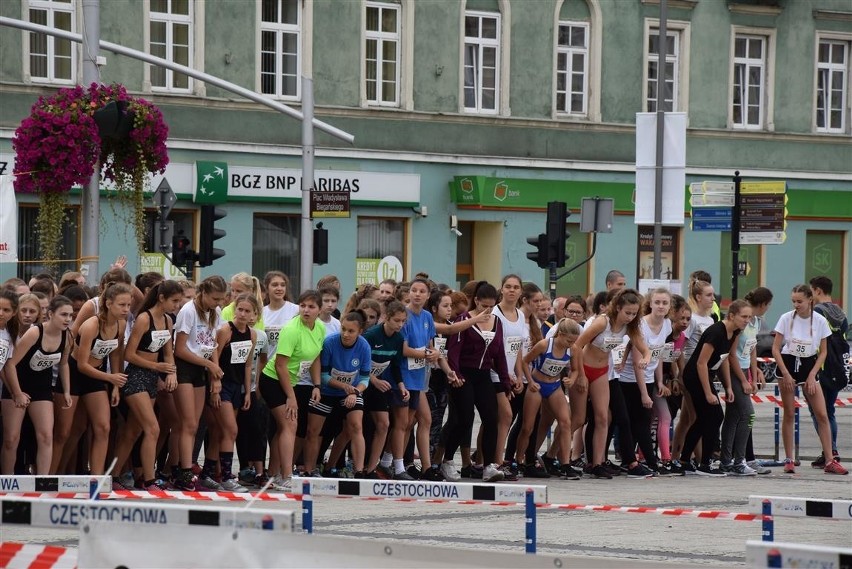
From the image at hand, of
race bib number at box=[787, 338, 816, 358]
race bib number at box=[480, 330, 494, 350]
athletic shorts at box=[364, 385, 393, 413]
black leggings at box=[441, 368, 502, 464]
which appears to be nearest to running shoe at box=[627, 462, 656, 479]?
black leggings at box=[441, 368, 502, 464]

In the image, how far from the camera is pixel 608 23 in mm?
35844

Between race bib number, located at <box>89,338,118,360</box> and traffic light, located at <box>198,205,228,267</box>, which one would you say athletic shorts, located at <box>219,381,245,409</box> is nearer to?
race bib number, located at <box>89,338,118,360</box>

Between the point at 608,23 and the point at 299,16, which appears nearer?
the point at 299,16

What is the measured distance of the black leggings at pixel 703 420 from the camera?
16281 millimetres

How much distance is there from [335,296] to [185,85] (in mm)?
17527

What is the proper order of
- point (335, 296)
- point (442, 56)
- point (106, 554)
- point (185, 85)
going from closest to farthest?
1. point (106, 554)
2. point (335, 296)
3. point (185, 85)
4. point (442, 56)

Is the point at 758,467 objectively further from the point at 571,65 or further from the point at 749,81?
the point at 749,81

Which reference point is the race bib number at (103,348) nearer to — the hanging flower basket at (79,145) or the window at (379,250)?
the hanging flower basket at (79,145)

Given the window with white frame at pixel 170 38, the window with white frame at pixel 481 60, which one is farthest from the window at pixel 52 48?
the window with white frame at pixel 481 60

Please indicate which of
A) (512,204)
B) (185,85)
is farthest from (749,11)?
(185,85)

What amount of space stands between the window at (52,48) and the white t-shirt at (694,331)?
1661cm

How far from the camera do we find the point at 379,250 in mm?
33969

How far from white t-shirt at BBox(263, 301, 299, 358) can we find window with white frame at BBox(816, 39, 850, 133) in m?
26.0

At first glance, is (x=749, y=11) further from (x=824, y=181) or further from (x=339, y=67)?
(x=339, y=67)
